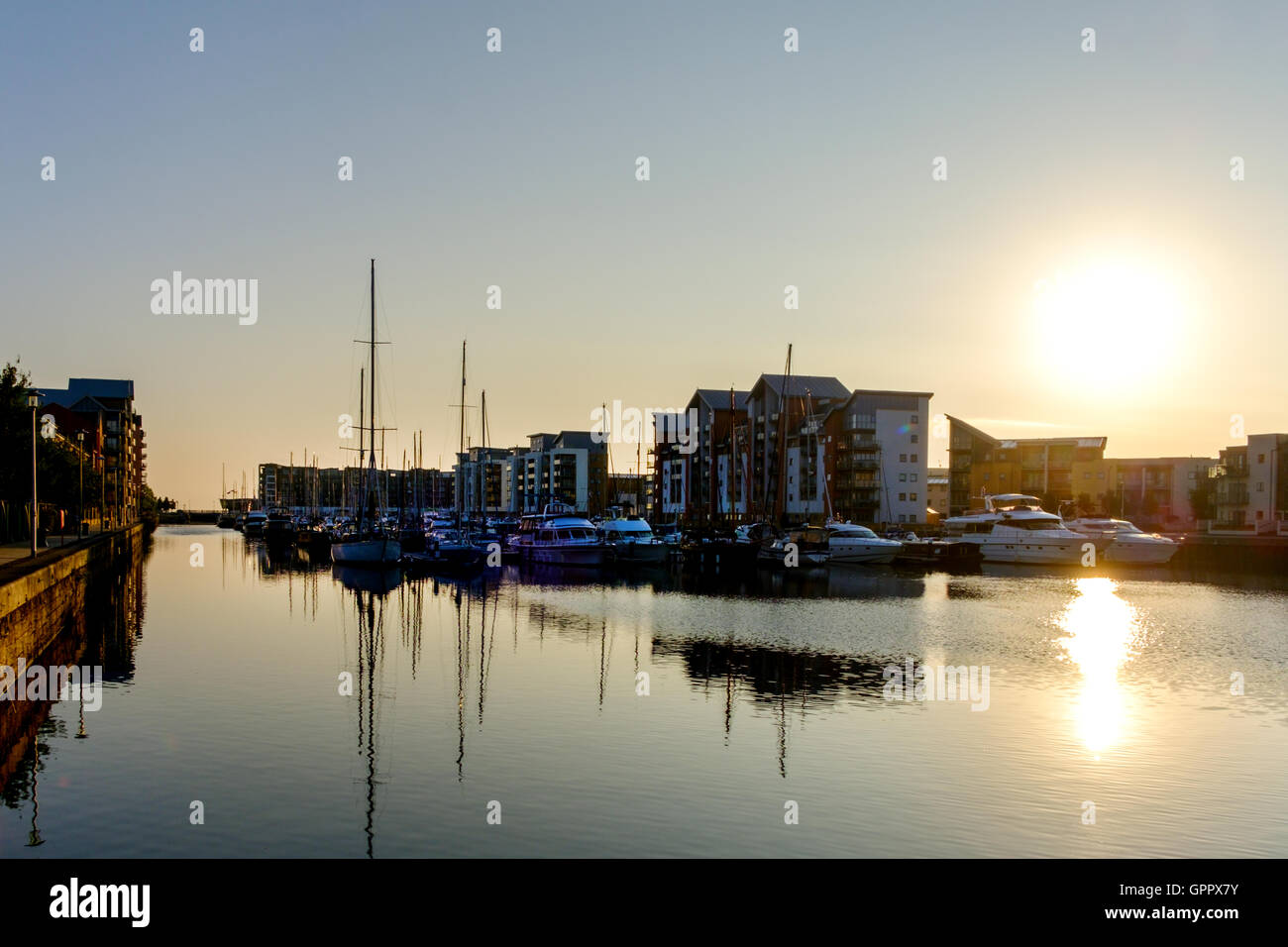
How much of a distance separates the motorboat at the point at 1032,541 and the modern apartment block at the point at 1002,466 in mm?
60022

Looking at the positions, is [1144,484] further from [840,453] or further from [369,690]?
[369,690]

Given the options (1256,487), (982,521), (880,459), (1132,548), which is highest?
(880,459)

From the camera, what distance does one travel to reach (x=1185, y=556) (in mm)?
105812

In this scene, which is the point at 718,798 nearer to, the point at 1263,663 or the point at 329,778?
the point at 329,778

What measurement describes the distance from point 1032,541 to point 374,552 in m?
56.8

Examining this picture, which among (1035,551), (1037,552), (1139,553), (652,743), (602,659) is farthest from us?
(1139,553)

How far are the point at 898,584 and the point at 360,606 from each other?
1406 inches

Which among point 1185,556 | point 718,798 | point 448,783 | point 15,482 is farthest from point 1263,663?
point 1185,556

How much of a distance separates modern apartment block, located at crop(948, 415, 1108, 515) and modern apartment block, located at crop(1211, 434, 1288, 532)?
21.2 meters

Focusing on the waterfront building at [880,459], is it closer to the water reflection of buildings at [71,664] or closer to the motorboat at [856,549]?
the motorboat at [856,549]

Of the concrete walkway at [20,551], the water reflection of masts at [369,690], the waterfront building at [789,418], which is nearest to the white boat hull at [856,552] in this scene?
the water reflection of masts at [369,690]

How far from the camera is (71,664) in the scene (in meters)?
33.8

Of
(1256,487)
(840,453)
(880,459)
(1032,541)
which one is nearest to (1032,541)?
(1032,541)

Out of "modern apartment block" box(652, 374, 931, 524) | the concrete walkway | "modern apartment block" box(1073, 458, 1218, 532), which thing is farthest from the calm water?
"modern apartment block" box(1073, 458, 1218, 532)
